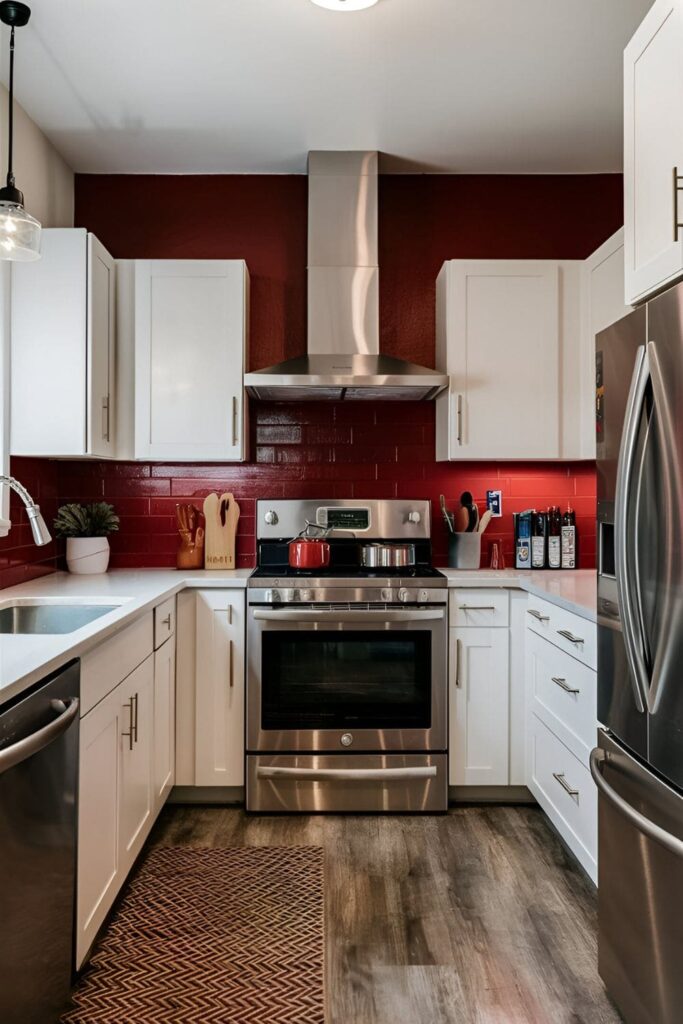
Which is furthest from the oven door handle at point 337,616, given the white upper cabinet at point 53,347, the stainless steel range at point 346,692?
the white upper cabinet at point 53,347

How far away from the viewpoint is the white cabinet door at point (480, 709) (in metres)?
2.99

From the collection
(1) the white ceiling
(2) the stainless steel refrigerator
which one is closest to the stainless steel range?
(2) the stainless steel refrigerator

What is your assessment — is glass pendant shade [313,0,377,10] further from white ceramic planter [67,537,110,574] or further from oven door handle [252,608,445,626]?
white ceramic planter [67,537,110,574]

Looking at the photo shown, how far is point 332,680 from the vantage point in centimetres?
293

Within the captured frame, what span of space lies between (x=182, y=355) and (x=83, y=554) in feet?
3.18

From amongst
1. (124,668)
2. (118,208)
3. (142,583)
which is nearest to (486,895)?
(124,668)

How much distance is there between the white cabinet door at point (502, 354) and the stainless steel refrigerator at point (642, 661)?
53.3 inches

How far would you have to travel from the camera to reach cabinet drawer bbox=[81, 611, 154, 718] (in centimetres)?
183

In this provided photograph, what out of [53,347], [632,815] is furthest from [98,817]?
[53,347]

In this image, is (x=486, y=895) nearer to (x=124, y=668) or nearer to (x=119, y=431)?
(x=124, y=668)

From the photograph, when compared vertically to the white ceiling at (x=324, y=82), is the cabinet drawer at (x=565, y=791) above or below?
below

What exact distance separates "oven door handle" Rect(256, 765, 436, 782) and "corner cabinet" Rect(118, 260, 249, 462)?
1338 millimetres

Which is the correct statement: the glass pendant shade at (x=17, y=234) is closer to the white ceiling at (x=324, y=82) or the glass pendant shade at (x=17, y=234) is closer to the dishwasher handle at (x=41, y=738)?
the white ceiling at (x=324, y=82)

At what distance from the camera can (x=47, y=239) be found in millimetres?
2809
